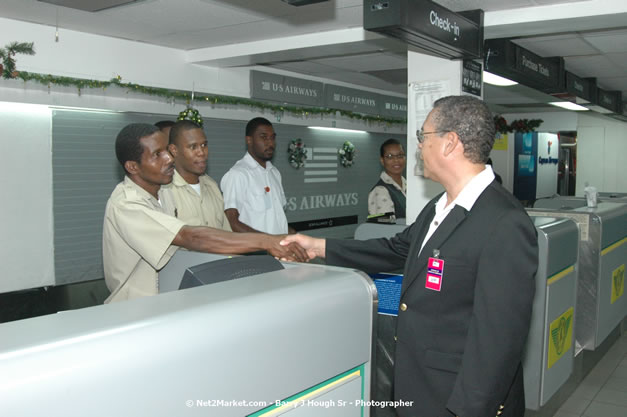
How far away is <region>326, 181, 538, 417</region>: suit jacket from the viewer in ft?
5.74

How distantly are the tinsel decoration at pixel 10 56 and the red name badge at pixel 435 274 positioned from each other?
4.33m

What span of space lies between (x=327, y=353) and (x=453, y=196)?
0.71m

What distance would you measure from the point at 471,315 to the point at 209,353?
897 millimetres

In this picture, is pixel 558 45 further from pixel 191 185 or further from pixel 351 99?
pixel 191 185

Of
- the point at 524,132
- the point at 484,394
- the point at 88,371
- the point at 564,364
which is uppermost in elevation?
the point at 524,132

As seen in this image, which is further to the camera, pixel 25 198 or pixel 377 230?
pixel 25 198

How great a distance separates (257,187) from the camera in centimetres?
462

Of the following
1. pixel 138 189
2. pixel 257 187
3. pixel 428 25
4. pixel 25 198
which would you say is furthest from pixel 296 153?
pixel 138 189

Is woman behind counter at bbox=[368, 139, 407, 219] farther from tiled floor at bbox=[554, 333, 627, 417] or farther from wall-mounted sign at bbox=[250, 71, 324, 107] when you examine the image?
wall-mounted sign at bbox=[250, 71, 324, 107]

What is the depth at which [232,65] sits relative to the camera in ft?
22.8

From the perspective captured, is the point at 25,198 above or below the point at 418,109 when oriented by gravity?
below

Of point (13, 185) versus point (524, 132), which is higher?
point (524, 132)

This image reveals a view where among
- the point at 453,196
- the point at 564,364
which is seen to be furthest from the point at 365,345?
the point at 564,364

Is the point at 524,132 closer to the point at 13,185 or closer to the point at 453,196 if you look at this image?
the point at 13,185
